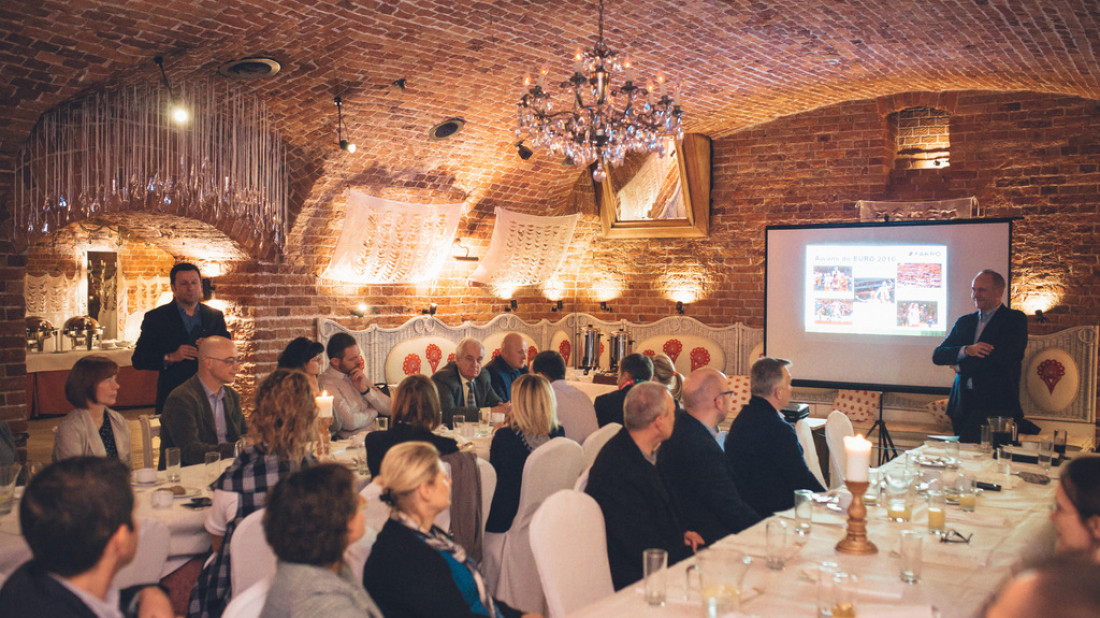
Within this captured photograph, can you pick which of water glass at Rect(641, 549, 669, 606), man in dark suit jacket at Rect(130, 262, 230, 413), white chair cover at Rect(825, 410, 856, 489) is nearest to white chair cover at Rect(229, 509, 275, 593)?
water glass at Rect(641, 549, 669, 606)

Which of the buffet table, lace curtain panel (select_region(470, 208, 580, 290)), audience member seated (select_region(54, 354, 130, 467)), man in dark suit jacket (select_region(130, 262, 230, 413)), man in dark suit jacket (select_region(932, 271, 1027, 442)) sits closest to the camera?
audience member seated (select_region(54, 354, 130, 467))

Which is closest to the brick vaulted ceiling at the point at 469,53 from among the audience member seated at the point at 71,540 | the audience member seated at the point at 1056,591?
the audience member seated at the point at 71,540

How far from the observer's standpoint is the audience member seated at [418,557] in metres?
2.37

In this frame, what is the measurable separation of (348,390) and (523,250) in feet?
14.1

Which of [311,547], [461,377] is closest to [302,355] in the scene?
[461,377]

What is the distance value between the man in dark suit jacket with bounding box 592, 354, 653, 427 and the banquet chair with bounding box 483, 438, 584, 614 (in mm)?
1136

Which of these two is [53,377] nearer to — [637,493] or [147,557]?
[147,557]

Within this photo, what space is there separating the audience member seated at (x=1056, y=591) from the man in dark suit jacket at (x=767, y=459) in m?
3.03

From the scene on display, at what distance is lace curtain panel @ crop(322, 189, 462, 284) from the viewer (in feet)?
25.5

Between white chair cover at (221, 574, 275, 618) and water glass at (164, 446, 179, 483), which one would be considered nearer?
white chair cover at (221, 574, 275, 618)

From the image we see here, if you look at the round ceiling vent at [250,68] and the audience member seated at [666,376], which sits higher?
the round ceiling vent at [250,68]

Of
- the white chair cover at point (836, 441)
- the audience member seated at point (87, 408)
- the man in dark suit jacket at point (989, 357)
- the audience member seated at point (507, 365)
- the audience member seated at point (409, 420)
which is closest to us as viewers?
the audience member seated at point (409, 420)

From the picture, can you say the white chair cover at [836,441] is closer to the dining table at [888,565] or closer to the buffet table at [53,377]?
the dining table at [888,565]

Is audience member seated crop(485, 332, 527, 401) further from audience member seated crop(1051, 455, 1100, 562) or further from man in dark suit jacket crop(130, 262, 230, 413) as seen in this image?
audience member seated crop(1051, 455, 1100, 562)
